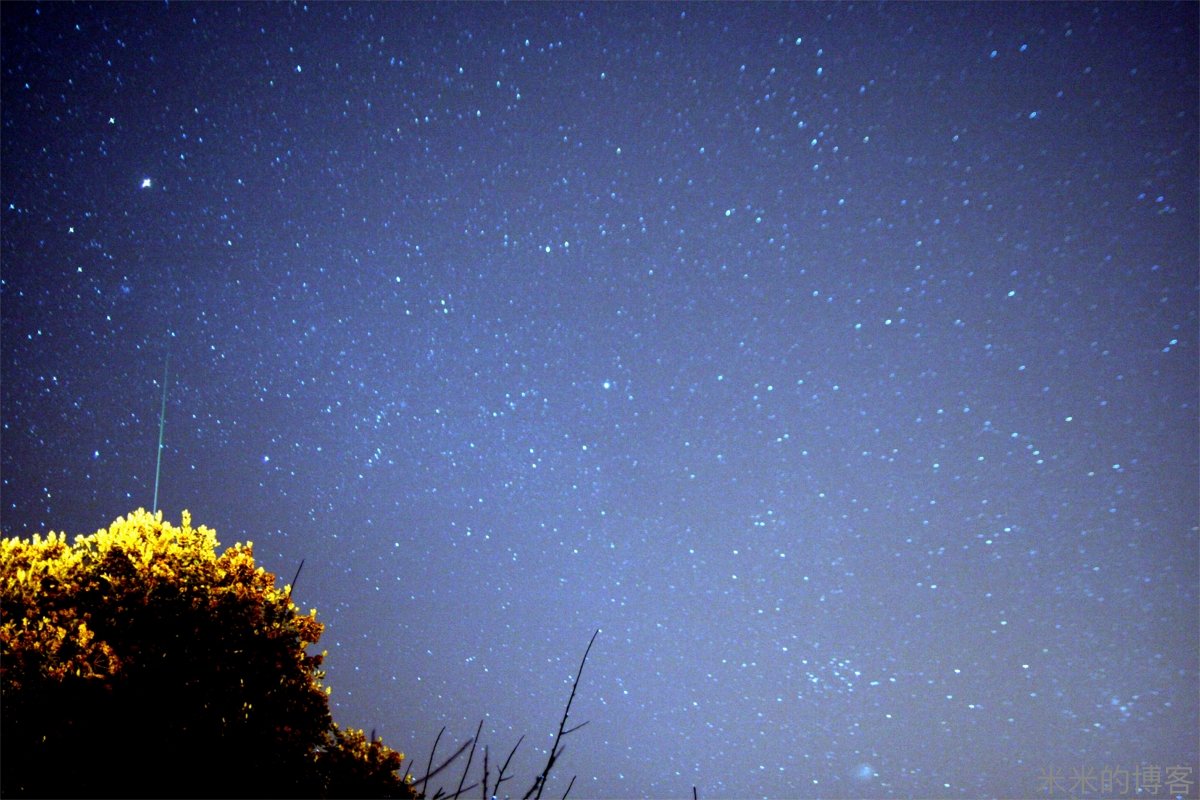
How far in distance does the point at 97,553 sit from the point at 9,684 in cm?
124

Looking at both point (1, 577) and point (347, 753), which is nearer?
point (1, 577)

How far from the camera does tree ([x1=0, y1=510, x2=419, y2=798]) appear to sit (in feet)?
11.1

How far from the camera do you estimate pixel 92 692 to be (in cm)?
357

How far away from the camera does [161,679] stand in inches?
154

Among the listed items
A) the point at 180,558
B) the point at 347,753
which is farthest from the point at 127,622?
the point at 347,753

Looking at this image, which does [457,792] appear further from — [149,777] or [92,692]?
[92,692]

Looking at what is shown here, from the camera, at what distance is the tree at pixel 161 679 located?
339 cm

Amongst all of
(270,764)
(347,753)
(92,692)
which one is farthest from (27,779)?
(347,753)

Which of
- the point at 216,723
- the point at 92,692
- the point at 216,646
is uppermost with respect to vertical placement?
the point at 216,646

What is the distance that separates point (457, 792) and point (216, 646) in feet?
11.8

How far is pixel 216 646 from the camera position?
434 centimetres

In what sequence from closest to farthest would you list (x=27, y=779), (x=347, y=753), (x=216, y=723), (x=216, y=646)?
(x=27, y=779), (x=216, y=723), (x=216, y=646), (x=347, y=753)

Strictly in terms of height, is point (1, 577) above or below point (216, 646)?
above

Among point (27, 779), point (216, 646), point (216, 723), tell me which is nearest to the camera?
point (27, 779)
